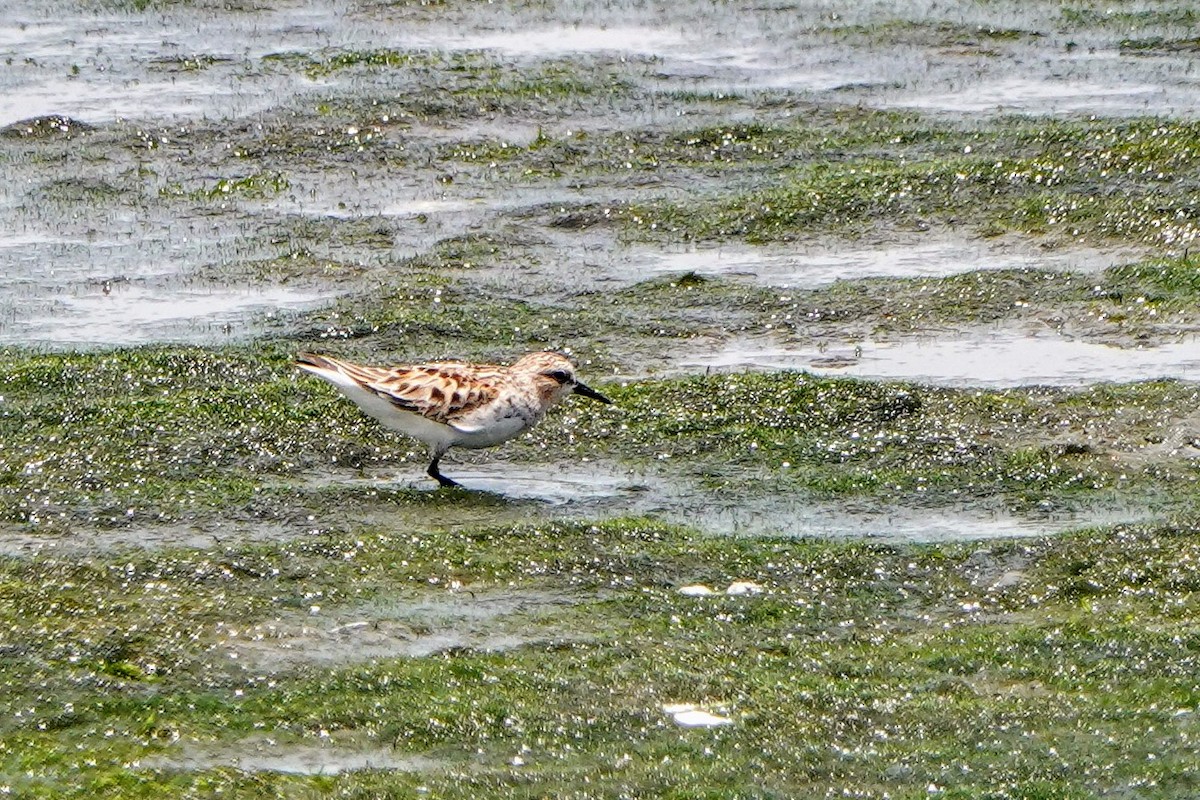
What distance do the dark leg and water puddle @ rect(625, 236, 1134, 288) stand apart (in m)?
3.62

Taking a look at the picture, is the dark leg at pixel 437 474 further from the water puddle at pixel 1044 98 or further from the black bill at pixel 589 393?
the water puddle at pixel 1044 98

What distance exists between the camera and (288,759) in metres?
7.27

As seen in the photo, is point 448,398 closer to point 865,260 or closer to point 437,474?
point 437,474

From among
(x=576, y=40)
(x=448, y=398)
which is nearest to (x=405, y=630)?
(x=448, y=398)

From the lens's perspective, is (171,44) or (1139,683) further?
(171,44)

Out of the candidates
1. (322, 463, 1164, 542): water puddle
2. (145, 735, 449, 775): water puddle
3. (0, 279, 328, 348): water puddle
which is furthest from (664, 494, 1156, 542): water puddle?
(0, 279, 328, 348): water puddle

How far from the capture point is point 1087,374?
1205 cm

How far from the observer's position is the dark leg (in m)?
10.6

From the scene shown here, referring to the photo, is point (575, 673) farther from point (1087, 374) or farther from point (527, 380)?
point (1087, 374)

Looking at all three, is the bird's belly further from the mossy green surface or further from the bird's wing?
the mossy green surface

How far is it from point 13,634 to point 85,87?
1163 cm

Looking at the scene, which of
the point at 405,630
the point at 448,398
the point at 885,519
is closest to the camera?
the point at 405,630

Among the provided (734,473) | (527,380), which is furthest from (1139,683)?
(527,380)

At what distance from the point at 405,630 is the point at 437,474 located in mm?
2296
